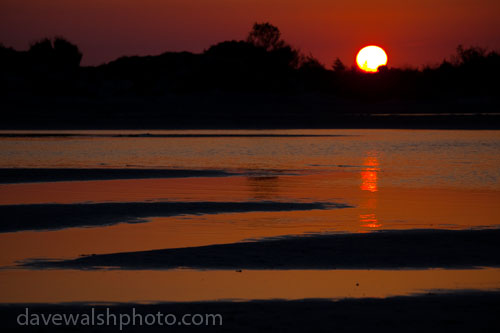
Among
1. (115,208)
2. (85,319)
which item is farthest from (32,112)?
(85,319)

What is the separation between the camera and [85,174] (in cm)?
2294

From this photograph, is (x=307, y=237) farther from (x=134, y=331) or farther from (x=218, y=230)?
(x=134, y=331)

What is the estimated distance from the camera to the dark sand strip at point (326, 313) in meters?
8.09

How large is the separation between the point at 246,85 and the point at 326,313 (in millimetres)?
74509

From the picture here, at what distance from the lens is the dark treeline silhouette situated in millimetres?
70812

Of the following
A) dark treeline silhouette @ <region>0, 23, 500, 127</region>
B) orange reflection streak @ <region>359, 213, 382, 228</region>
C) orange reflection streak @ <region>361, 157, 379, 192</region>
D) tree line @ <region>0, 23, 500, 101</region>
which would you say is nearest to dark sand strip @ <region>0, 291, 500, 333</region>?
orange reflection streak @ <region>359, 213, 382, 228</region>

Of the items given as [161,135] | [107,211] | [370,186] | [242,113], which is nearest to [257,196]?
[370,186]

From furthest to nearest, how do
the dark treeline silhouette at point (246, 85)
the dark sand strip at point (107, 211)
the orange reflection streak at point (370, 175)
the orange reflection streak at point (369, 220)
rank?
the dark treeline silhouette at point (246, 85) → the orange reflection streak at point (370, 175) → the dark sand strip at point (107, 211) → the orange reflection streak at point (369, 220)

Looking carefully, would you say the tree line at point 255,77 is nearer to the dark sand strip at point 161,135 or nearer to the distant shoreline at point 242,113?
the distant shoreline at point 242,113

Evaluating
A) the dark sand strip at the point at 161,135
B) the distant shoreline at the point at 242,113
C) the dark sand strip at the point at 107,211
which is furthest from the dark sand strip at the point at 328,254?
the distant shoreline at the point at 242,113

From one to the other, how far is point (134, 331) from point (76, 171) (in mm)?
16014

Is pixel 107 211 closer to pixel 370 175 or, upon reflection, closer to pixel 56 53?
pixel 370 175

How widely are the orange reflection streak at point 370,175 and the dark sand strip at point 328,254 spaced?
21.3 feet

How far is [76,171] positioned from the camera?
23625 millimetres
